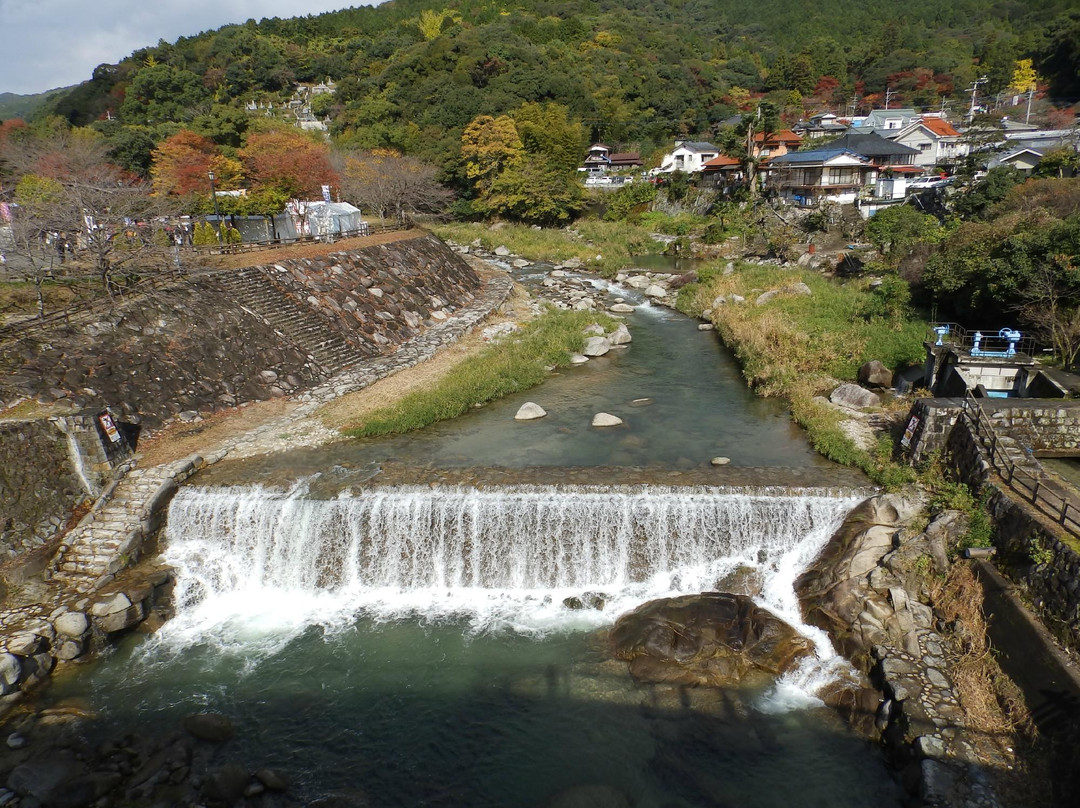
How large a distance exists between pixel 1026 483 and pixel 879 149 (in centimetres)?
4570

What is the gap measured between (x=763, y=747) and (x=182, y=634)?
35.0 feet

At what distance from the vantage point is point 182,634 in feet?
38.8

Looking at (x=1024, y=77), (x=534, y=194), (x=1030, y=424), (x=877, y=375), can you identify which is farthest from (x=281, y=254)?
(x=1024, y=77)

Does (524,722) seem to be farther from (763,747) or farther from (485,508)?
(485,508)

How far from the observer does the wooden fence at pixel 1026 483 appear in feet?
33.4

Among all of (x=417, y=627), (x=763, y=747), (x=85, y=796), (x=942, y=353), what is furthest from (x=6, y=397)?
(x=942, y=353)

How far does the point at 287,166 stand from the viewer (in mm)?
33594

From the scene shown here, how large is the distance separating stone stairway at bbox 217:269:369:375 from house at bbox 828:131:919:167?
4373 centimetres

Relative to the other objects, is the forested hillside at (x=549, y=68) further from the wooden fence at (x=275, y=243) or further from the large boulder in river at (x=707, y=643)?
the large boulder in river at (x=707, y=643)

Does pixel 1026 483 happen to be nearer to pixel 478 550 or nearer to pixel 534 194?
pixel 478 550

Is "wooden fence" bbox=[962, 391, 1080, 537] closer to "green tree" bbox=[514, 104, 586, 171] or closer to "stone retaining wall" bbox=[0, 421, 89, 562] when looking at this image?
"stone retaining wall" bbox=[0, 421, 89, 562]

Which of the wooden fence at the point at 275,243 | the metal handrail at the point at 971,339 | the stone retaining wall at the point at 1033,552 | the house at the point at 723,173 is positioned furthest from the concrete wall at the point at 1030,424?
the house at the point at 723,173

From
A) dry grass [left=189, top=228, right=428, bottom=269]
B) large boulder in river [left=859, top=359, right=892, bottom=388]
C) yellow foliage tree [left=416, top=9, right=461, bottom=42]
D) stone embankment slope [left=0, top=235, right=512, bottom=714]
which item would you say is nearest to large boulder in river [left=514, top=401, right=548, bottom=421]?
stone embankment slope [left=0, top=235, right=512, bottom=714]

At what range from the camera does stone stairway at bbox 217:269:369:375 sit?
2089cm
